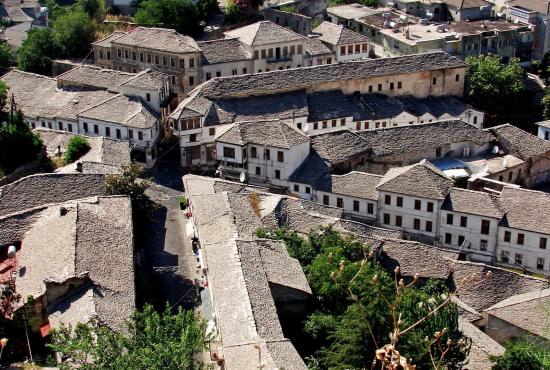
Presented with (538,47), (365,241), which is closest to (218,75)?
(365,241)

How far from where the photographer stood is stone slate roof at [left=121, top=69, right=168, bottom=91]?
223 feet

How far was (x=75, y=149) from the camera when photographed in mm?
61188

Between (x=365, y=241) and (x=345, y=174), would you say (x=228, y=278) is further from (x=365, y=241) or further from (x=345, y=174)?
(x=345, y=174)

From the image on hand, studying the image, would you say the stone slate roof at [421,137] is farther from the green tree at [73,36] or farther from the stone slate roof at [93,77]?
the green tree at [73,36]

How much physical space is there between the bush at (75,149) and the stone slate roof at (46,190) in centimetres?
666

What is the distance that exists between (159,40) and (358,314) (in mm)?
40840

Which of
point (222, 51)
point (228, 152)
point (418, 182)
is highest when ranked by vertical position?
point (222, 51)

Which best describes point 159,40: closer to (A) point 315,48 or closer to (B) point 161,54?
(B) point 161,54

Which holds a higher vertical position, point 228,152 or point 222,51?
point 222,51

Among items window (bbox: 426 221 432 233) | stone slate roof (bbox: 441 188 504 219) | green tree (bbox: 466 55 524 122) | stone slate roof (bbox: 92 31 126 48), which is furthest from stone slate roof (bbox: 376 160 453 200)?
stone slate roof (bbox: 92 31 126 48)

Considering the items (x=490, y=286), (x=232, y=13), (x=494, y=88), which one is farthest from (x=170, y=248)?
(x=232, y=13)

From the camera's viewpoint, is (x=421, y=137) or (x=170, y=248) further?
(x=421, y=137)

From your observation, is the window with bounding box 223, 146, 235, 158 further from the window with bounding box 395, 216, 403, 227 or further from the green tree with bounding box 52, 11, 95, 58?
the green tree with bounding box 52, 11, 95, 58

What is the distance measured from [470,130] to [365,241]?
66.3 feet
